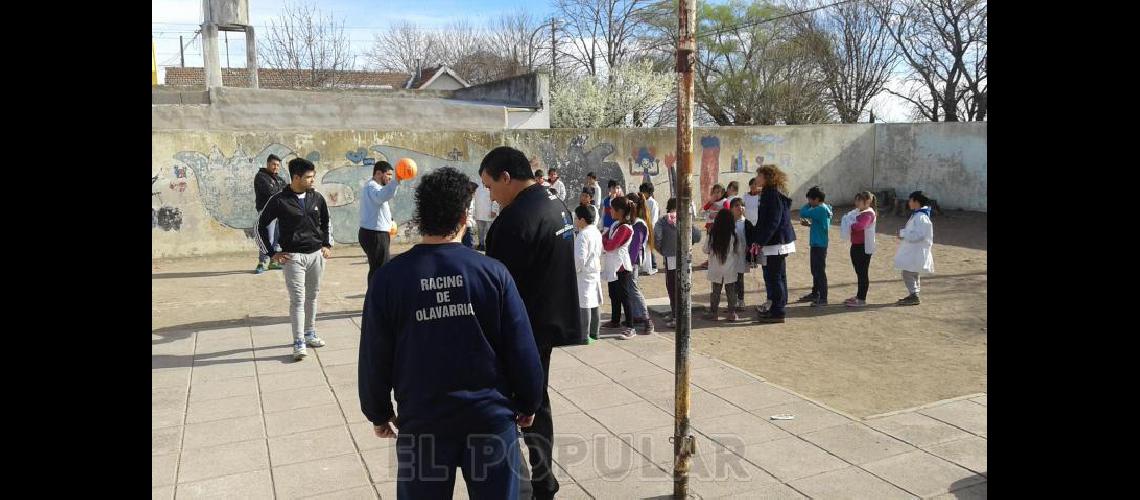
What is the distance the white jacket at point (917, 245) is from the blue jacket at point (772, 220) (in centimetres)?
190

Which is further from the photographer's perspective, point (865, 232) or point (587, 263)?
point (865, 232)

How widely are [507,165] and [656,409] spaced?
2.62 meters

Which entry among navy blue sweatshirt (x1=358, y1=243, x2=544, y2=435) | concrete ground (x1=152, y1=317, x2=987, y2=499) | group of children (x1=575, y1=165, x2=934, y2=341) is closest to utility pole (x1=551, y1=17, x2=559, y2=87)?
group of children (x1=575, y1=165, x2=934, y2=341)

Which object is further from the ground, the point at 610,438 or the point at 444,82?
the point at 444,82

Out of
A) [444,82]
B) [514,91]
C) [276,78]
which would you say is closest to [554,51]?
[444,82]

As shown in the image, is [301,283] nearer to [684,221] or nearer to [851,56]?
[684,221]

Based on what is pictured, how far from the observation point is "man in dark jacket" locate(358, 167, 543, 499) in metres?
2.82

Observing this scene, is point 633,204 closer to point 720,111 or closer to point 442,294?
point 442,294

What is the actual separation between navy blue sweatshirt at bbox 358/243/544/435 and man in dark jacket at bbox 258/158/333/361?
A: 4.20 metres

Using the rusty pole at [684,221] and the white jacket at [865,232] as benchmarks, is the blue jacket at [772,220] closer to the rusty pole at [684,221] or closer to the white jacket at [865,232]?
the white jacket at [865,232]

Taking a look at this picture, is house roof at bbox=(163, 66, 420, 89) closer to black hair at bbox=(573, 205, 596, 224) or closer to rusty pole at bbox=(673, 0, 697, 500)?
black hair at bbox=(573, 205, 596, 224)

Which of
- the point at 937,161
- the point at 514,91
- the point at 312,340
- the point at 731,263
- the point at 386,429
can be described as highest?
the point at 514,91

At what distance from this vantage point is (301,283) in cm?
691
